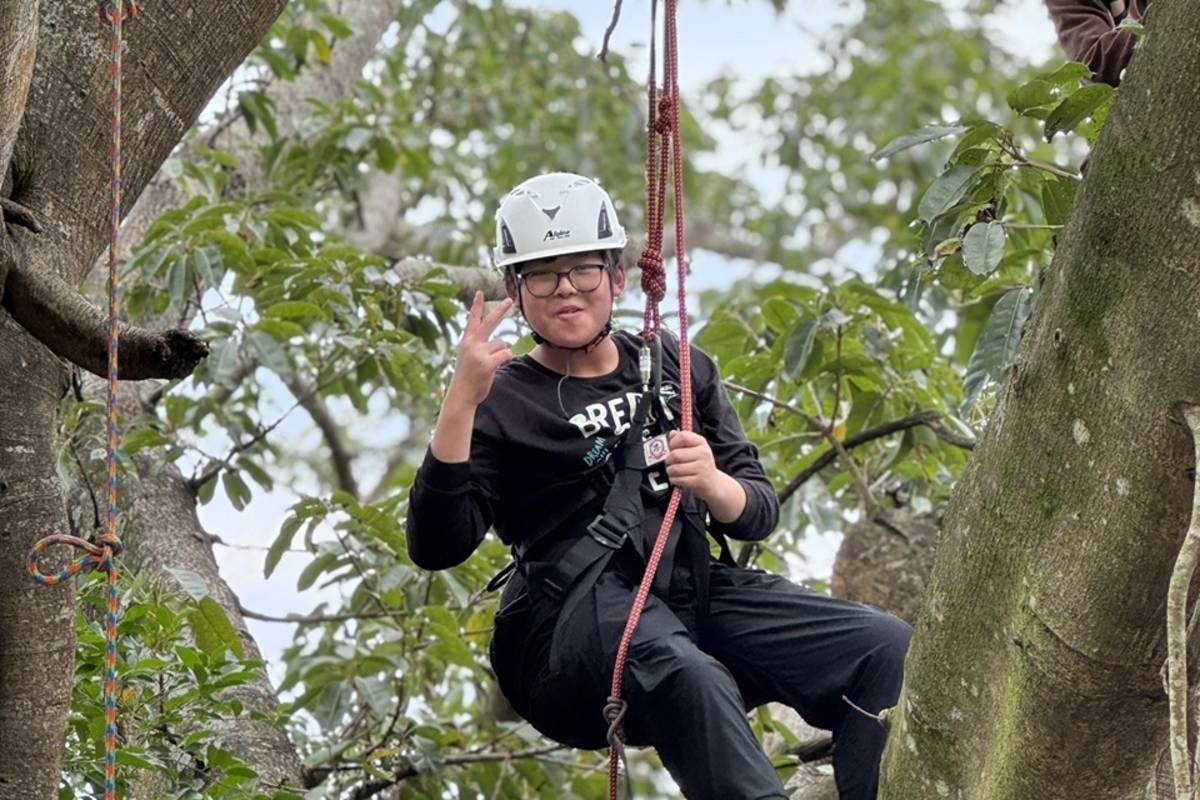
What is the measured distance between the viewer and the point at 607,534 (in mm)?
3057

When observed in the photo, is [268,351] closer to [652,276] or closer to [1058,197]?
[652,276]

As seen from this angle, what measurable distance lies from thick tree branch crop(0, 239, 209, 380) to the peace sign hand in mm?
497

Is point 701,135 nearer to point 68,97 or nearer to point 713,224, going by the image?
point 713,224

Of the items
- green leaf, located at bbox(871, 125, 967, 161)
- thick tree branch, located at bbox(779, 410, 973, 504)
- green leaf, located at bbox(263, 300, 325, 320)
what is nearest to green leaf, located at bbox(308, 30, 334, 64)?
green leaf, located at bbox(263, 300, 325, 320)

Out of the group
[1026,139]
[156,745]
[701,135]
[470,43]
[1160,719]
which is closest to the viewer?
[1160,719]

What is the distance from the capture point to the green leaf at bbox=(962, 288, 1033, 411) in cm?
336

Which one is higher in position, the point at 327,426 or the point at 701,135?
the point at 701,135

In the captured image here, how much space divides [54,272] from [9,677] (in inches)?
23.1

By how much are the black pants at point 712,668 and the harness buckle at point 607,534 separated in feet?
0.17

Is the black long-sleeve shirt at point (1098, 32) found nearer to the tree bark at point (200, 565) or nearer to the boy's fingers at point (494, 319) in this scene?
the boy's fingers at point (494, 319)

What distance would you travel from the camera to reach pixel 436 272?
500 centimetres

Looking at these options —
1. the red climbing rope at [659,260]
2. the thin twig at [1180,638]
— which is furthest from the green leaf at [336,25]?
the thin twig at [1180,638]

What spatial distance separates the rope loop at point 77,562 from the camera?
8.10 ft

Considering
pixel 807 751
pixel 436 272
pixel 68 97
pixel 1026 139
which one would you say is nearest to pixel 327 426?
pixel 436 272
